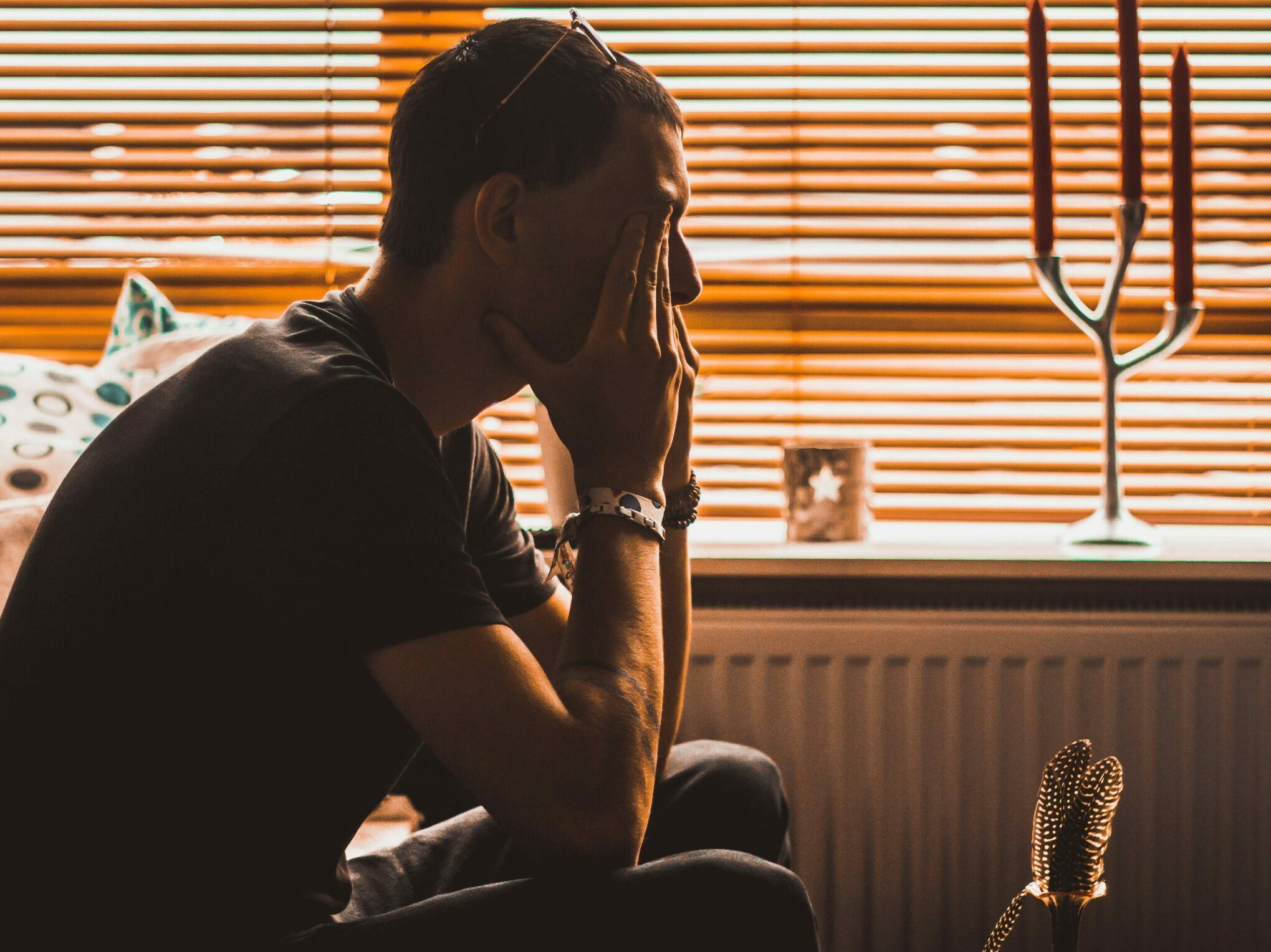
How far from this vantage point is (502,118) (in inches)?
33.2

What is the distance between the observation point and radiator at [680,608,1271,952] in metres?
1.47

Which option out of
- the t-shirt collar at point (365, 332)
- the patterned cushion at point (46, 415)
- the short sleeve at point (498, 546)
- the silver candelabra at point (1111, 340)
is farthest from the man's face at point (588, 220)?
the silver candelabra at point (1111, 340)

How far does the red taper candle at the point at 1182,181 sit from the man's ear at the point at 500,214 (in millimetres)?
1000

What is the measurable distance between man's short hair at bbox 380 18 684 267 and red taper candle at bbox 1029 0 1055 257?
756 mm

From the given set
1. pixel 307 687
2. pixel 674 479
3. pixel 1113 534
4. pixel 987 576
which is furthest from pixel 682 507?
pixel 1113 534

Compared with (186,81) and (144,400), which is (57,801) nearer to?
(144,400)

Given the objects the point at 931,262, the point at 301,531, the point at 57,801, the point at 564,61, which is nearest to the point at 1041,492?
the point at 931,262

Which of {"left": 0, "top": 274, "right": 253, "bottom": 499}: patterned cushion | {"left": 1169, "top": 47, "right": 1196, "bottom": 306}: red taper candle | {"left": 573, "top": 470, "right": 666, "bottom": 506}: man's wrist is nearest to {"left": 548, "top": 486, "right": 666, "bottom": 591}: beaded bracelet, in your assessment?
{"left": 573, "top": 470, "right": 666, "bottom": 506}: man's wrist

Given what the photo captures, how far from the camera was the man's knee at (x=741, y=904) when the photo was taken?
699mm

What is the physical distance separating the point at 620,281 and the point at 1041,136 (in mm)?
826

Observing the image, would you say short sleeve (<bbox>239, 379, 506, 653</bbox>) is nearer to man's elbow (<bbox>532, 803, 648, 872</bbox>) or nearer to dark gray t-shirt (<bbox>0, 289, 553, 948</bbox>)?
dark gray t-shirt (<bbox>0, 289, 553, 948</bbox>)

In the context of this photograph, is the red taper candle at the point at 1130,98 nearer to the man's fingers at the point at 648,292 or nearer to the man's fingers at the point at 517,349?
the man's fingers at the point at 648,292

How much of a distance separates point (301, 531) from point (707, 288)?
1.11m

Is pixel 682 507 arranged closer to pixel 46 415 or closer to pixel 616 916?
pixel 616 916
